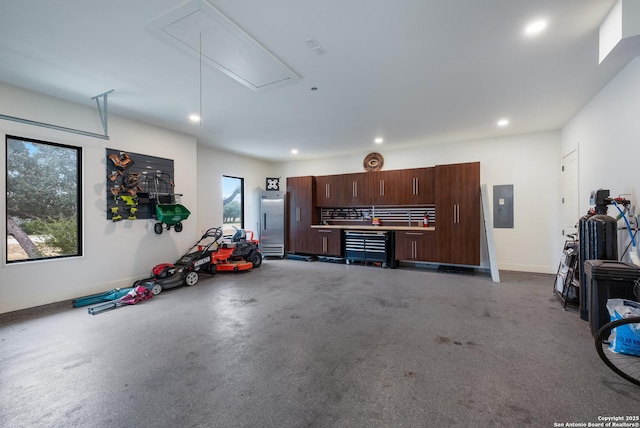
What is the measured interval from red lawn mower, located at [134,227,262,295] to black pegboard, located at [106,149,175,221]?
1.00m

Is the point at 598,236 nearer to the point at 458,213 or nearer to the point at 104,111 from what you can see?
the point at 458,213

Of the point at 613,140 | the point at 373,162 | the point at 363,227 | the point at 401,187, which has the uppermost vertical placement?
the point at 373,162

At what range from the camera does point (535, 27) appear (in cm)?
222

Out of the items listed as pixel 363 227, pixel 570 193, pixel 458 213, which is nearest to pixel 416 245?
pixel 458 213

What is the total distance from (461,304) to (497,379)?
1.69 meters

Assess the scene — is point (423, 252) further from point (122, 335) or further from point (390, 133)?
point (122, 335)

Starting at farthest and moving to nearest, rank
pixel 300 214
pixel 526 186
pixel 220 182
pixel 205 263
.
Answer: pixel 300 214 < pixel 220 182 < pixel 526 186 < pixel 205 263

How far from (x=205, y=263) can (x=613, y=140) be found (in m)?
6.19

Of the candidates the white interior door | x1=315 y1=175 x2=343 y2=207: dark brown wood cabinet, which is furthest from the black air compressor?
x1=315 y1=175 x2=343 y2=207: dark brown wood cabinet

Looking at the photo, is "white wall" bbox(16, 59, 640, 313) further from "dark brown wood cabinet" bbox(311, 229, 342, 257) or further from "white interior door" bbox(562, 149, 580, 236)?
"dark brown wood cabinet" bbox(311, 229, 342, 257)

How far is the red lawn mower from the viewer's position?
14.1 feet

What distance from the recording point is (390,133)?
521 centimetres

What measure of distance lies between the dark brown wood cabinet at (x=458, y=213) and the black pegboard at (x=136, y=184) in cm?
534

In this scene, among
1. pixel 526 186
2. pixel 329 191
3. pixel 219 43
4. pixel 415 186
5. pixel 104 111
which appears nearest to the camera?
pixel 219 43
